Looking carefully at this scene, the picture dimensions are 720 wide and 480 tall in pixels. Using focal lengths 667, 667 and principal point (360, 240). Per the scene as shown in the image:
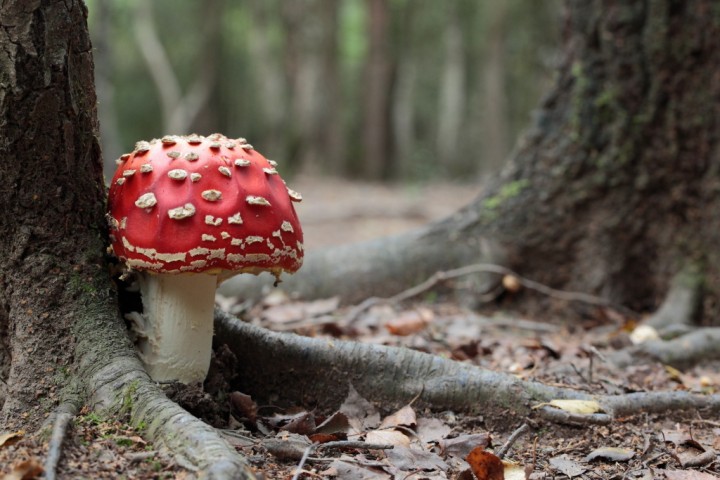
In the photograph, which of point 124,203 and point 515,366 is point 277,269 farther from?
point 515,366

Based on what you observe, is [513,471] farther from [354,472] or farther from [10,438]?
[10,438]

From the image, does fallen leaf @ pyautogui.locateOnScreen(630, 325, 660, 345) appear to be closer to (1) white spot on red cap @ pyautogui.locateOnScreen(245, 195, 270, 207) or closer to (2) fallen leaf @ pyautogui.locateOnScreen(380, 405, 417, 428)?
(2) fallen leaf @ pyautogui.locateOnScreen(380, 405, 417, 428)

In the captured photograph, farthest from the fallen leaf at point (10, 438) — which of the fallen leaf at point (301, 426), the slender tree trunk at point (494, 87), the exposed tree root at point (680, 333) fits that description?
the slender tree trunk at point (494, 87)

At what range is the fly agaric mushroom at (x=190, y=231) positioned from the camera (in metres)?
2.10

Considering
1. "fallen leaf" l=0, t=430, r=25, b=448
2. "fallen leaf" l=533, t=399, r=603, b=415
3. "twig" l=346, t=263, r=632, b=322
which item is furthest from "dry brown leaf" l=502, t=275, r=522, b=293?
"fallen leaf" l=0, t=430, r=25, b=448

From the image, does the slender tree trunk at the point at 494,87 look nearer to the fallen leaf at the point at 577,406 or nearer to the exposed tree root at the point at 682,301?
the exposed tree root at the point at 682,301

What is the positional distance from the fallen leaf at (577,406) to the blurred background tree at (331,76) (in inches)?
345

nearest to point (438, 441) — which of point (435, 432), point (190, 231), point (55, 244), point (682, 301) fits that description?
point (435, 432)

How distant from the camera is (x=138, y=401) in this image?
2.06m

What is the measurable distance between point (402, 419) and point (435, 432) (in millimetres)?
136

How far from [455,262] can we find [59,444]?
3.50 m

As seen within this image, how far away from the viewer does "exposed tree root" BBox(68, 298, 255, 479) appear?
178cm

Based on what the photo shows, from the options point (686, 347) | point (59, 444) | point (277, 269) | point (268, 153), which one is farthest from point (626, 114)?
point (268, 153)

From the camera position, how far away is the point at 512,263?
4.93 m
